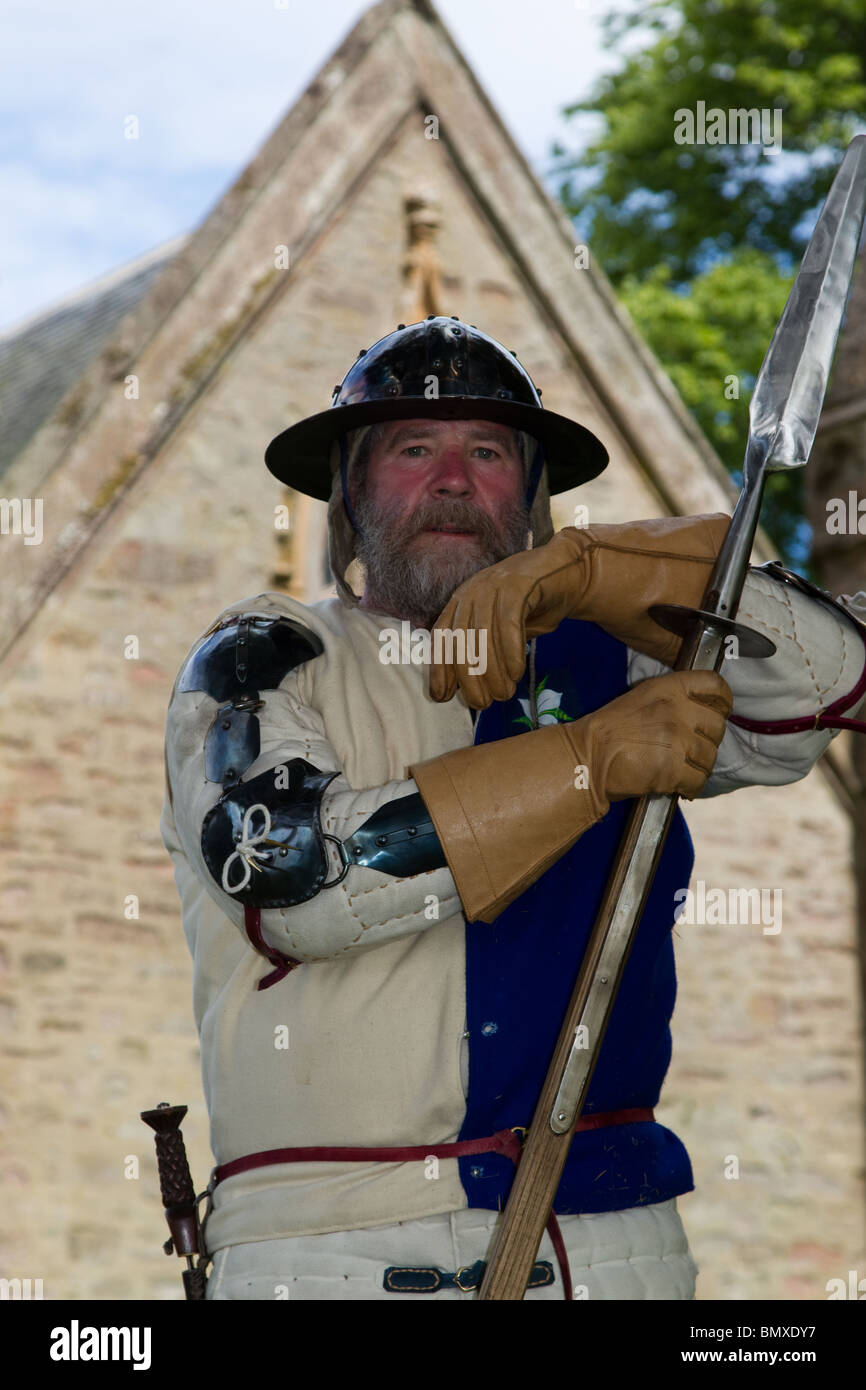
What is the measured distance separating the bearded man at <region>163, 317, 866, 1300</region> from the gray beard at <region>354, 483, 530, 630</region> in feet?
0.05

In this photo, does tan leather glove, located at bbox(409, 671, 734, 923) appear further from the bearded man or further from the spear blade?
the spear blade

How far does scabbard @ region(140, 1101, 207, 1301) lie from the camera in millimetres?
3006

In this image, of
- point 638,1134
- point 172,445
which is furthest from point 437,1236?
point 172,445

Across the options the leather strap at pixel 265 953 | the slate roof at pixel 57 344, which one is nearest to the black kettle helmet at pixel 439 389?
the leather strap at pixel 265 953

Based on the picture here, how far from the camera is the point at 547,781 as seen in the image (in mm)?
2709

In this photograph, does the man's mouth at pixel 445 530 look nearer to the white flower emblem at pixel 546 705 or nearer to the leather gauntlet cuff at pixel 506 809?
the white flower emblem at pixel 546 705

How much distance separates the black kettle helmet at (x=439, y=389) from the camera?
336 centimetres

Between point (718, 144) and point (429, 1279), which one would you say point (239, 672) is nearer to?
point (429, 1279)

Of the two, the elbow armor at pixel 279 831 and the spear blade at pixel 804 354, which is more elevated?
the spear blade at pixel 804 354

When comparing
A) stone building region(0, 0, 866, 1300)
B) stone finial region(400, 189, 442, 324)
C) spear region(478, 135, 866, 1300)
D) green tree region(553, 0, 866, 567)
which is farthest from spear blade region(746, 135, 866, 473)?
green tree region(553, 0, 866, 567)

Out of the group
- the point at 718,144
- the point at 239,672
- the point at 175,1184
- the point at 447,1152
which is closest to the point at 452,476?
the point at 239,672

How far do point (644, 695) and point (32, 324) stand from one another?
1312 cm

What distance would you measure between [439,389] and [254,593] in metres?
4.47

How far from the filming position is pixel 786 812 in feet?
31.9
